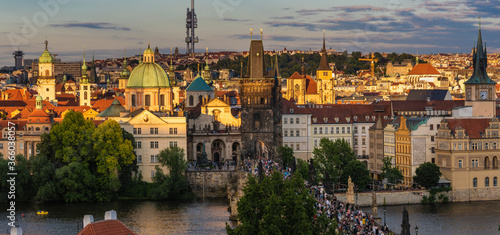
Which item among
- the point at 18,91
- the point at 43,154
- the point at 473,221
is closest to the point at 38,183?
the point at 43,154

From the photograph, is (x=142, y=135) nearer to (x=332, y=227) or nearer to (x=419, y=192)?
(x=419, y=192)

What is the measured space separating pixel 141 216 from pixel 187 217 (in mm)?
3308

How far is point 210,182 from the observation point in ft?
307

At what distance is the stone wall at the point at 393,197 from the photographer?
291 feet

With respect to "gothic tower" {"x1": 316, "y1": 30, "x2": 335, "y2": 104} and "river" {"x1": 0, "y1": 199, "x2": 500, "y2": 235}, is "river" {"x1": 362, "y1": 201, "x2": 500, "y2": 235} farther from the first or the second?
"gothic tower" {"x1": 316, "y1": 30, "x2": 335, "y2": 104}

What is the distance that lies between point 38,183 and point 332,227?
1694 inches

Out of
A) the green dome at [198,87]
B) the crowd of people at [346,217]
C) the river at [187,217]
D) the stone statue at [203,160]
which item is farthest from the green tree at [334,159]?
the green dome at [198,87]

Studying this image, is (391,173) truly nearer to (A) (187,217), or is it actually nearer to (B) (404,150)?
(B) (404,150)

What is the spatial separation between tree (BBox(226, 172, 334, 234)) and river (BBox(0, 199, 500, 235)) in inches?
850

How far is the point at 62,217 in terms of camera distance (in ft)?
257

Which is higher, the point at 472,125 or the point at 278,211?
the point at 472,125

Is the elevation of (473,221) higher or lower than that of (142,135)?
lower

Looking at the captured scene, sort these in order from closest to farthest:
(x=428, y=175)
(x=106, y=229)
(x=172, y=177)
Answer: (x=106, y=229), (x=172, y=177), (x=428, y=175)

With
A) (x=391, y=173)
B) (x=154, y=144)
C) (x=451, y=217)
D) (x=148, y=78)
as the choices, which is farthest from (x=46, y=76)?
(x=451, y=217)
